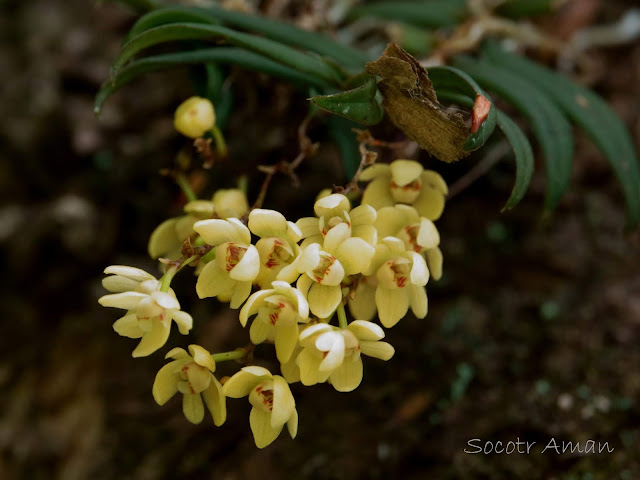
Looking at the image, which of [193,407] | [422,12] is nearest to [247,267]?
A: [193,407]

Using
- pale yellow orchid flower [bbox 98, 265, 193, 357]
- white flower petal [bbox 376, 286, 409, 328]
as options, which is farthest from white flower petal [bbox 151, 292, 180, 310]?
white flower petal [bbox 376, 286, 409, 328]

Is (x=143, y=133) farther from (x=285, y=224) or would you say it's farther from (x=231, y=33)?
(x=285, y=224)

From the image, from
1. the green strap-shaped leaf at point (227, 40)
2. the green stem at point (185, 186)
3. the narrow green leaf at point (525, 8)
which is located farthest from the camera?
the narrow green leaf at point (525, 8)

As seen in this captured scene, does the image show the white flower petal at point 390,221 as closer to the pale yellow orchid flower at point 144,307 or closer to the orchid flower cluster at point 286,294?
the orchid flower cluster at point 286,294

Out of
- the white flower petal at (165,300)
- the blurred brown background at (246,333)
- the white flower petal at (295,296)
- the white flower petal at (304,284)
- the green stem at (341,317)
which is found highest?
the white flower petal at (295,296)

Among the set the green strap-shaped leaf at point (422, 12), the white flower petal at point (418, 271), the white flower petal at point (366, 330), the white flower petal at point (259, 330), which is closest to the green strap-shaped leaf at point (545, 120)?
the green strap-shaped leaf at point (422, 12)

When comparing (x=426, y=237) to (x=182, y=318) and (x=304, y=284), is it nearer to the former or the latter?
(x=304, y=284)
